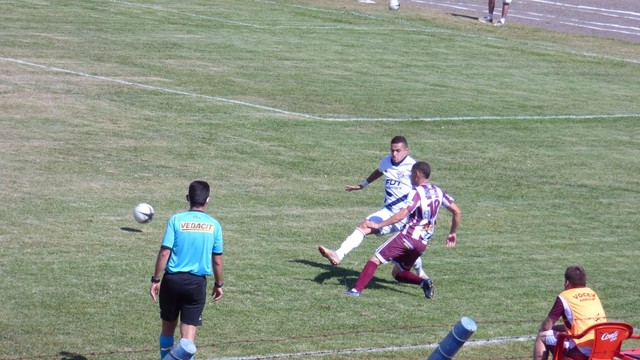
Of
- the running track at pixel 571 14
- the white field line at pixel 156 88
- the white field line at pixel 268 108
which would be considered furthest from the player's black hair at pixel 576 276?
the running track at pixel 571 14

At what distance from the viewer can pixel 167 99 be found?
97.0 feet

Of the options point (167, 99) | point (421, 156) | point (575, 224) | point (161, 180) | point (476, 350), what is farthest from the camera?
point (167, 99)

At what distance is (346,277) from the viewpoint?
16.7 m

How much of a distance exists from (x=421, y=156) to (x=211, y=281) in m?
10.7

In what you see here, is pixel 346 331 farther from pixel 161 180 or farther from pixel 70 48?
pixel 70 48

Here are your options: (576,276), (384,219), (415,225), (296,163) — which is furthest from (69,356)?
(296,163)

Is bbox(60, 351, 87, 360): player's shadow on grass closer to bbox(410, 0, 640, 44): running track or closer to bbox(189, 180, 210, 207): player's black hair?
bbox(189, 180, 210, 207): player's black hair

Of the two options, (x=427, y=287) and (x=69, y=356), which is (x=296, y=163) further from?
(x=69, y=356)

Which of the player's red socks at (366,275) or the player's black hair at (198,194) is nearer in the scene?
the player's black hair at (198,194)

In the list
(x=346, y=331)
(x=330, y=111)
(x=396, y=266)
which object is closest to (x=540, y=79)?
(x=330, y=111)

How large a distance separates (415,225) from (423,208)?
0.28 meters

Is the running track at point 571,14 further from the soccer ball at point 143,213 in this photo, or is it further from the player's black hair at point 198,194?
the player's black hair at point 198,194

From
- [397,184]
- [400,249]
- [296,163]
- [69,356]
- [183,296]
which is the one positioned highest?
[183,296]

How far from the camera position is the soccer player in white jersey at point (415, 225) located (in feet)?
49.8
